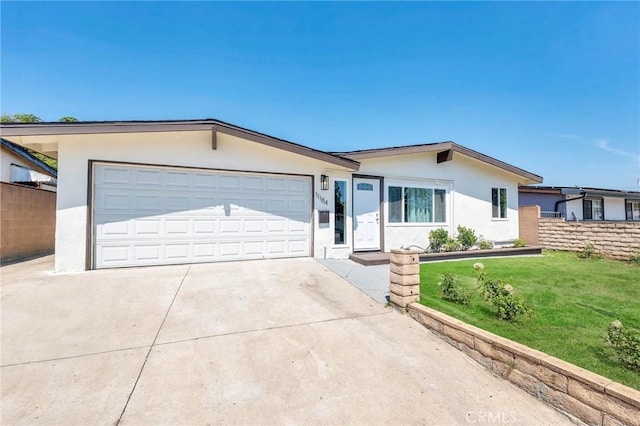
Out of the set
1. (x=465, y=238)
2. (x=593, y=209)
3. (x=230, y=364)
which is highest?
(x=593, y=209)

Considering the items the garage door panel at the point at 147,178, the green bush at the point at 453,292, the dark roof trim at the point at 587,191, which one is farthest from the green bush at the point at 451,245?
the garage door panel at the point at 147,178

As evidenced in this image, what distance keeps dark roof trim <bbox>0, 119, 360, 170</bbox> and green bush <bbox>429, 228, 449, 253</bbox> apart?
3749 mm

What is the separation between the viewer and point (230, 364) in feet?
9.37

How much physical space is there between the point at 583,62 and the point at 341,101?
9930 mm

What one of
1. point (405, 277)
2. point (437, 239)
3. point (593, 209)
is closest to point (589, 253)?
point (437, 239)

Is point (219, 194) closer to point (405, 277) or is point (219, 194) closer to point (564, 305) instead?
point (405, 277)

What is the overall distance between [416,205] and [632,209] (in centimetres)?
1938

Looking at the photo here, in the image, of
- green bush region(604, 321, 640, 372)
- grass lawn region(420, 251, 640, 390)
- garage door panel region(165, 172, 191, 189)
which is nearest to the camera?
green bush region(604, 321, 640, 372)

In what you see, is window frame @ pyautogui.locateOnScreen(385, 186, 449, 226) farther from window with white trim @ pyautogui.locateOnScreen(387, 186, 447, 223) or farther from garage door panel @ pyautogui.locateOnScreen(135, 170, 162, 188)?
garage door panel @ pyautogui.locateOnScreen(135, 170, 162, 188)

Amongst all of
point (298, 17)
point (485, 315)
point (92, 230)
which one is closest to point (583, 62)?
point (298, 17)

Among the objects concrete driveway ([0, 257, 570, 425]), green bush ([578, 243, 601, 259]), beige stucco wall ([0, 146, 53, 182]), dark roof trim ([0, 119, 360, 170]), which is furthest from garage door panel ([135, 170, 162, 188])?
green bush ([578, 243, 601, 259])

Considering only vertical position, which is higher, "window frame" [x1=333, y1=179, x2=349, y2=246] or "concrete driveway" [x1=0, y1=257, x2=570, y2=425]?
"window frame" [x1=333, y1=179, x2=349, y2=246]

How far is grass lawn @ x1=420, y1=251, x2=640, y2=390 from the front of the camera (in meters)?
2.87

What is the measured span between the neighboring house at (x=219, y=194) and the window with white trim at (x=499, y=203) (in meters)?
2.46
